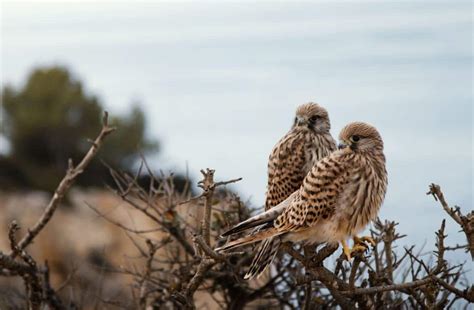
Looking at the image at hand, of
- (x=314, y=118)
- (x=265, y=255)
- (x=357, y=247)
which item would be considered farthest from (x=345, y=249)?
(x=314, y=118)

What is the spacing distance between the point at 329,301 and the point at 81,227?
17497mm

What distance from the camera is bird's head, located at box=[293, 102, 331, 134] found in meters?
3.69

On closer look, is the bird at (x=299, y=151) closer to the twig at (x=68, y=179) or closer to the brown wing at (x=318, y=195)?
the brown wing at (x=318, y=195)

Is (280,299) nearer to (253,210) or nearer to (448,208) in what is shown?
A: (253,210)

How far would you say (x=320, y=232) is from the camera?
3.48m

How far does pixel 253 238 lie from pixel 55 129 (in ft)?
74.7

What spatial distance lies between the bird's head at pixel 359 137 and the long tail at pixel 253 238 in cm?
40

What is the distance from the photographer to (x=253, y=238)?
3340 mm

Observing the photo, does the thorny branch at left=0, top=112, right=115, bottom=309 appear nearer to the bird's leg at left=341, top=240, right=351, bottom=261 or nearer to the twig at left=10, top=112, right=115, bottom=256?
the twig at left=10, top=112, right=115, bottom=256

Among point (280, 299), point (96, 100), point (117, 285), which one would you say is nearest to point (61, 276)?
point (117, 285)

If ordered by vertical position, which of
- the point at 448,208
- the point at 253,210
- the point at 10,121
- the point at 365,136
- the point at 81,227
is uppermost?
the point at 10,121

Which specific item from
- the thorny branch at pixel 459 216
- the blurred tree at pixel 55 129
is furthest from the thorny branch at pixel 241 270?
the blurred tree at pixel 55 129

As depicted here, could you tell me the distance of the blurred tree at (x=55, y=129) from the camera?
2561 cm

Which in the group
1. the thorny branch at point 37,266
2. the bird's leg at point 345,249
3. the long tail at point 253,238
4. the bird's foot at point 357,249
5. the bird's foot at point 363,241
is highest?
the thorny branch at point 37,266
